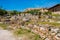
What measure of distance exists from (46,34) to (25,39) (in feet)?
6.72

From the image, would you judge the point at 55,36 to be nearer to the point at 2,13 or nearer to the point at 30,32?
the point at 30,32

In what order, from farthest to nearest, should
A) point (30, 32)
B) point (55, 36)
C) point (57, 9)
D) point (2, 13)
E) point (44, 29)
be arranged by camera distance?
point (57, 9)
point (2, 13)
point (30, 32)
point (44, 29)
point (55, 36)

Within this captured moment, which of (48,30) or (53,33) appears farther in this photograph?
(48,30)

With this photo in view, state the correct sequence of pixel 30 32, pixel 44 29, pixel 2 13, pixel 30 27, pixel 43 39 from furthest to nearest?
pixel 2 13 < pixel 30 27 < pixel 30 32 < pixel 44 29 < pixel 43 39

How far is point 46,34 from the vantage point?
54.7 feet

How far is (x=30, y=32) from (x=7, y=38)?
9.48ft

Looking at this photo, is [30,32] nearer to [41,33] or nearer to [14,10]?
[41,33]

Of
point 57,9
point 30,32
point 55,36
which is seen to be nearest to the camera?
point 55,36

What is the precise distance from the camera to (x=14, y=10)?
1821 inches

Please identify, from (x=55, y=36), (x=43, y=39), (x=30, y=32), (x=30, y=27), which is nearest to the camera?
(x=55, y=36)

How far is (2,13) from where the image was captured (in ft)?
146

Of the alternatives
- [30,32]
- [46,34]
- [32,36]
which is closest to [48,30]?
[46,34]

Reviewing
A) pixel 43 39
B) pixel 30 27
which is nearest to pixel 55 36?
pixel 43 39

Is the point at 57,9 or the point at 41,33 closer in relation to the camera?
the point at 41,33
